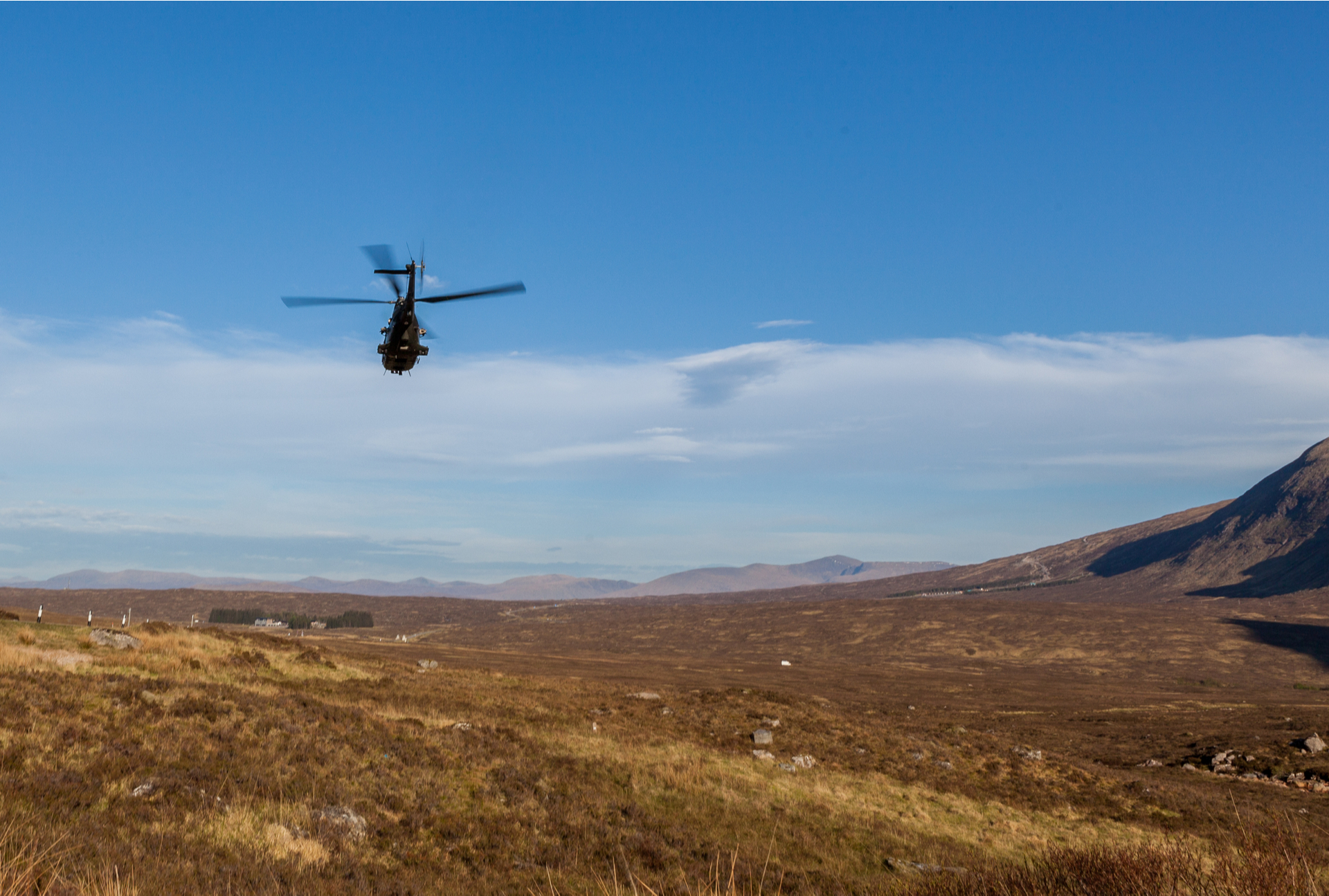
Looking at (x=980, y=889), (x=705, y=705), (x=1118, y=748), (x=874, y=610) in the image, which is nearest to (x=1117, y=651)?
(x=874, y=610)

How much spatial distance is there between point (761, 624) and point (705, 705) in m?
118

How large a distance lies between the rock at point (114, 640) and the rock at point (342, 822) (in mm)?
19625

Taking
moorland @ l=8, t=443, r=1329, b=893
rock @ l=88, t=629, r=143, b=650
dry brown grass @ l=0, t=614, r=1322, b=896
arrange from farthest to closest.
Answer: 1. rock @ l=88, t=629, r=143, b=650
2. dry brown grass @ l=0, t=614, r=1322, b=896
3. moorland @ l=8, t=443, r=1329, b=893

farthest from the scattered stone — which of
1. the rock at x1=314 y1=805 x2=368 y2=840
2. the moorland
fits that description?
the rock at x1=314 y1=805 x2=368 y2=840

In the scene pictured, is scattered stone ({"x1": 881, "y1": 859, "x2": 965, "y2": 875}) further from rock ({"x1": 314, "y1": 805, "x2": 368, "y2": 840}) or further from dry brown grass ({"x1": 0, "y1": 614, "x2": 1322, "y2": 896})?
rock ({"x1": 314, "y1": 805, "x2": 368, "y2": 840})

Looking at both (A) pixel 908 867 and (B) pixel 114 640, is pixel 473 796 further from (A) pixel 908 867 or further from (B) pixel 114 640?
(B) pixel 114 640

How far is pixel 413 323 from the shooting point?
31219mm

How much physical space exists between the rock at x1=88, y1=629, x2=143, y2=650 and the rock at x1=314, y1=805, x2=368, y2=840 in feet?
64.4

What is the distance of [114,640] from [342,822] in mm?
21646

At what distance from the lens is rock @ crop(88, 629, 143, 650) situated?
29639 mm

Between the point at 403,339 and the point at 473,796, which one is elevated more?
the point at 403,339

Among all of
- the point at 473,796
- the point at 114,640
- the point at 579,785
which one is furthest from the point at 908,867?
the point at 114,640

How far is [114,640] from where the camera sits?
99.4ft

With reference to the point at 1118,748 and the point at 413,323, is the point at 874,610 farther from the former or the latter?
the point at 413,323
